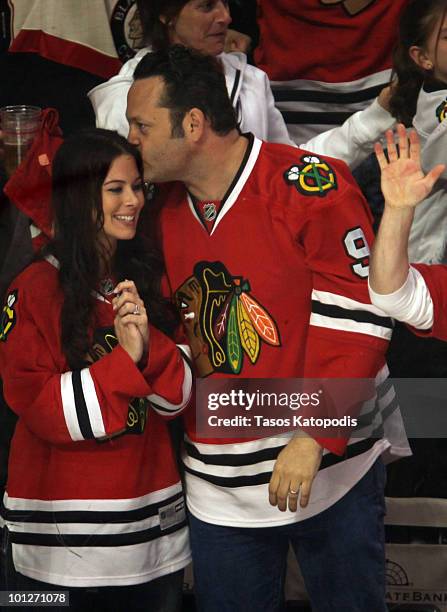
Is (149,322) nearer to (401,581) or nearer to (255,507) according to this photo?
(255,507)

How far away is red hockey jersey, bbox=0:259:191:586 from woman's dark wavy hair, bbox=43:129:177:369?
0.02 m

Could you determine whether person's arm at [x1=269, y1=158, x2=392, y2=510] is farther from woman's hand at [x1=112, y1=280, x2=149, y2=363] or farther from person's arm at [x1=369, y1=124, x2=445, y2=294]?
woman's hand at [x1=112, y1=280, x2=149, y2=363]

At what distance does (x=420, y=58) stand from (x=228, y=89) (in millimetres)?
243

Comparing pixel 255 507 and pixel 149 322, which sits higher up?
pixel 149 322

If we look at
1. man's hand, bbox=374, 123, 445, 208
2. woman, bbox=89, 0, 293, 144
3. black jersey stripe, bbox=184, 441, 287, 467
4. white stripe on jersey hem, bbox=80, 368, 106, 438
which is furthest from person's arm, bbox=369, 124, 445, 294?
white stripe on jersey hem, bbox=80, 368, 106, 438

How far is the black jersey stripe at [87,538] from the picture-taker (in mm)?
1356

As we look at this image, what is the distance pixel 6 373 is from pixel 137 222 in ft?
0.83

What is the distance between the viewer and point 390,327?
131 centimetres

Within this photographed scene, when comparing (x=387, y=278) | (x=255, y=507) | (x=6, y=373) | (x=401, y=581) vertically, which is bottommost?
(x=401, y=581)

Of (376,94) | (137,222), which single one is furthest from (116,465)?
(376,94)

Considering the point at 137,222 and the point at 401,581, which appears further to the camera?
the point at 401,581

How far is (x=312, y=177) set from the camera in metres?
1.29

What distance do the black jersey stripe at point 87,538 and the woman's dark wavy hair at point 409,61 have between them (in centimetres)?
62

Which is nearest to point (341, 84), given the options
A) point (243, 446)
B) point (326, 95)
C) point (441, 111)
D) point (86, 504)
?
point (326, 95)
